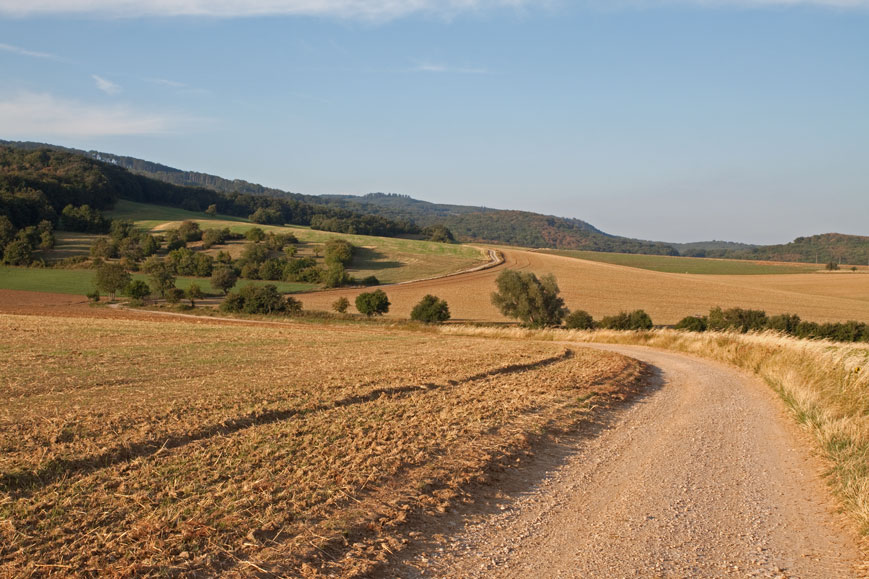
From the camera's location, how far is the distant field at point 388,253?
285 feet

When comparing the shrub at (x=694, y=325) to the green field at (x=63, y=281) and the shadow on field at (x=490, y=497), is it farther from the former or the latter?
the green field at (x=63, y=281)

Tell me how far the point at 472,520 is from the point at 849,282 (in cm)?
9987

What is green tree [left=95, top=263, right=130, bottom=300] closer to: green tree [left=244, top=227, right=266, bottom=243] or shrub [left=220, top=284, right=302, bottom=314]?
shrub [left=220, top=284, right=302, bottom=314]

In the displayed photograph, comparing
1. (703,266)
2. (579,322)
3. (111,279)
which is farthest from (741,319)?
(703,266)

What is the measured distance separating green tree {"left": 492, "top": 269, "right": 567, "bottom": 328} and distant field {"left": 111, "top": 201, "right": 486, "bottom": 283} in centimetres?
2987

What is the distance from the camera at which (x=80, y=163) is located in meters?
128

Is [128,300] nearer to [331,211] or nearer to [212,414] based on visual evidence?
[212,414]

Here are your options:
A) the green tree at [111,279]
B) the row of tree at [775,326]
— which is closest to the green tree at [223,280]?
the green tree at [111,279]

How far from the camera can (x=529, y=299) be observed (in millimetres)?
52594

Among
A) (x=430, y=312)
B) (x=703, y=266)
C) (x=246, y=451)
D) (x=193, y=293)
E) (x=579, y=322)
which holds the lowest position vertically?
(x=193, y=293)

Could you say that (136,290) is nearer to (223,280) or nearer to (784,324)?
(223,280)

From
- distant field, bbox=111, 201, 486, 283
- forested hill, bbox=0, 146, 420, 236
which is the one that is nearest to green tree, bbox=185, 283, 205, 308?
distant field, bbox=111, 201, 486, 283

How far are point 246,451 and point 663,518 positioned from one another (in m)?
5.64

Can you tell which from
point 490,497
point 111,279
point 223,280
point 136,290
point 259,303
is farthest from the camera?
point 223,280
